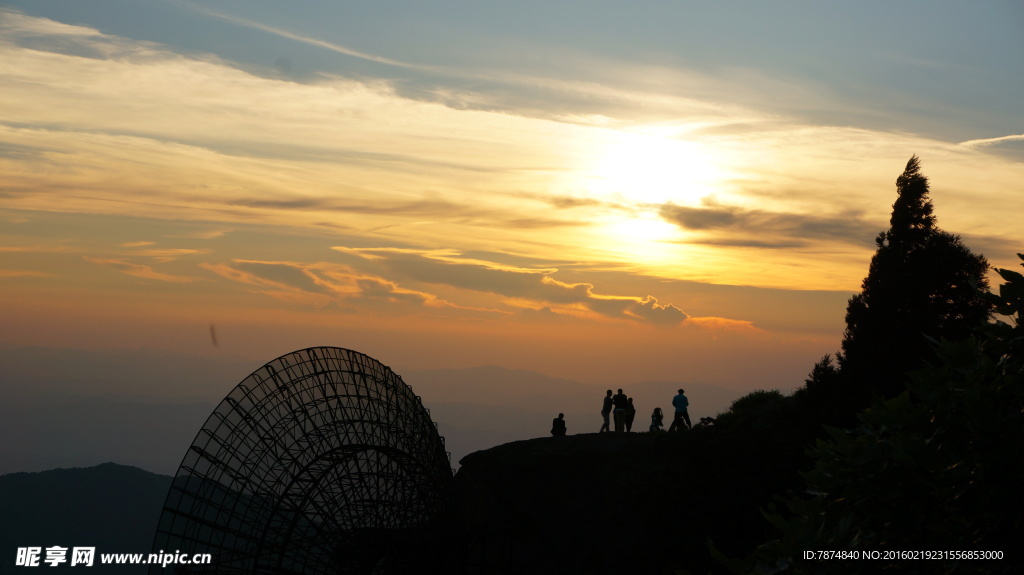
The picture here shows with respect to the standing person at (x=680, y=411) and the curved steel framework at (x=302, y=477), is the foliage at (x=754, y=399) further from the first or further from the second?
the curved steel framework at (x=302, y=477)

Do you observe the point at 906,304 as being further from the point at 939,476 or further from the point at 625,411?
the point at 939,476

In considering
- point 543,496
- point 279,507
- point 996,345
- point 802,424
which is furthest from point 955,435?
point 543,496

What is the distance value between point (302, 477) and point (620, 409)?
25899mm

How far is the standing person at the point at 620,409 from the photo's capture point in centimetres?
5373

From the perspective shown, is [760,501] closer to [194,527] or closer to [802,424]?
[802,424]

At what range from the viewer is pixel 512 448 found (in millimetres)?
51688

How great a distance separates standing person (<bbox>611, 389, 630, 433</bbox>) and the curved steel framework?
58.6 feet

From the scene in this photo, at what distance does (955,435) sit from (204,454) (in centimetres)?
2681

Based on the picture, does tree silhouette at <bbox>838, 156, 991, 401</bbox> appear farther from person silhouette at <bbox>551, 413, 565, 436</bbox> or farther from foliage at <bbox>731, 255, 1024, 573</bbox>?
foliage at <bbox>731, 255, 1024, 573</bbox>

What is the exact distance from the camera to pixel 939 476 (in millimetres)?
9750

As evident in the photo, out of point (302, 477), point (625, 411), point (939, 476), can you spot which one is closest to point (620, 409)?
point (625, 411)

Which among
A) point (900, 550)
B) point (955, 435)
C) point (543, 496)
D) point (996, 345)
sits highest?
point (996, 345)

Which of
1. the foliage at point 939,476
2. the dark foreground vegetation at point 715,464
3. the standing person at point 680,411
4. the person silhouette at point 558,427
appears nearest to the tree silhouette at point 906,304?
the dark foreground vegetation at point 715,464

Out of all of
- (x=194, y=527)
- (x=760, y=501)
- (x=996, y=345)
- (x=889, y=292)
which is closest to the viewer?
(x=996, y=345)
